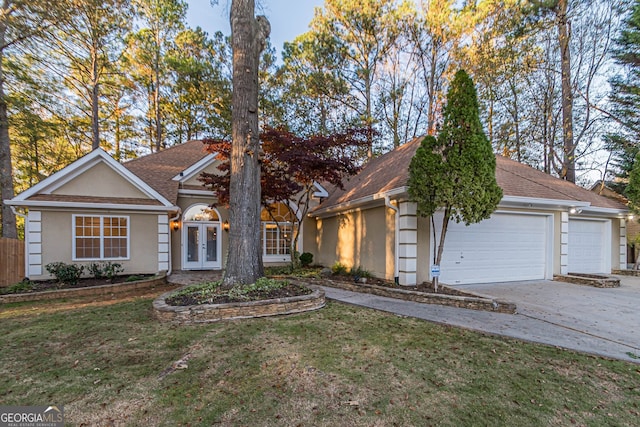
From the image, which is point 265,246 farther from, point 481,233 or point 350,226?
point 481,233

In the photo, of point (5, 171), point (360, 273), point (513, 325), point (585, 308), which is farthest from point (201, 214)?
point (585, 308)

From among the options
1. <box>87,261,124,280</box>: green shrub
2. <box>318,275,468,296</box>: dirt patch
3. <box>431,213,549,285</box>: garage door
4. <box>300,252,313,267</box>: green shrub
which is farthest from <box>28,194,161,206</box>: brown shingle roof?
<box>431,213,549,285</box>: garage door

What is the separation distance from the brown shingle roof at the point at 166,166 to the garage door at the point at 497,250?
9679 mm

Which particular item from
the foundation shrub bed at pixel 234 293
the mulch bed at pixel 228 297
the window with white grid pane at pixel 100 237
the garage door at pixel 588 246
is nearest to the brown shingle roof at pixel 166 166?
the window with white grid pane at pixel 100 237

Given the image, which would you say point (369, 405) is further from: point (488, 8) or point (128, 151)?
point (128, 151)

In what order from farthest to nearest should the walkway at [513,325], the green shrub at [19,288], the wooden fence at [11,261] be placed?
the wooden fence at [11,261] → the green shrub at [19,288] → the walkway at [513,325]

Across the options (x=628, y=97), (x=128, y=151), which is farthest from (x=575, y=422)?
(x=128, y=151)

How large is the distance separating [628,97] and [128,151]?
1214 inches

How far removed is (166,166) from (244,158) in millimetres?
7890

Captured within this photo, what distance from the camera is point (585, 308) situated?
658cm

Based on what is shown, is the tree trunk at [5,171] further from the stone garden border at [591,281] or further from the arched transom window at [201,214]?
the stone garden border at [591,281]

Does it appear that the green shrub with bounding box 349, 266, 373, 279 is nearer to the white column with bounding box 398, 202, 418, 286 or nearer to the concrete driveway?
the white column with bounding box 398, 202, 418, 286

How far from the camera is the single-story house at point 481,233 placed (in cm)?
827

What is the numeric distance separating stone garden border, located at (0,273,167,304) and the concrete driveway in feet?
31.3
